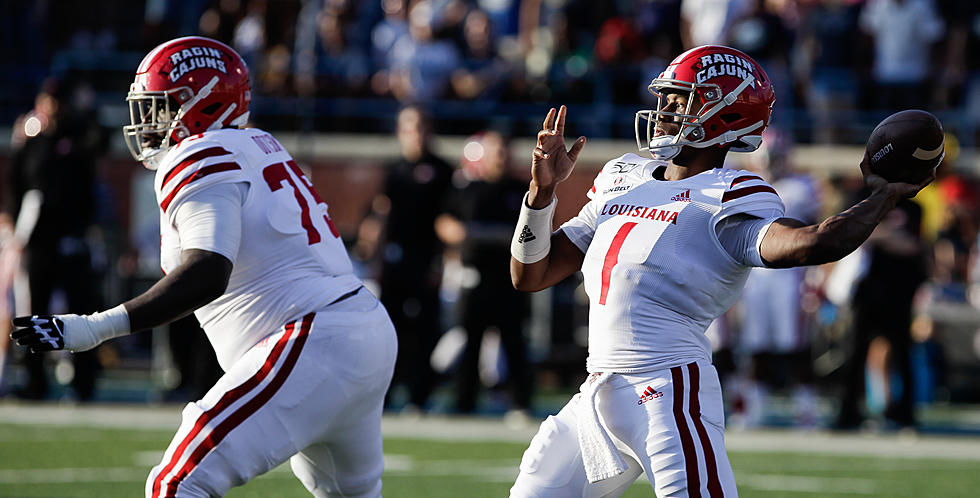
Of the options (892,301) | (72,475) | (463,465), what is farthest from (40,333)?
(892,301)

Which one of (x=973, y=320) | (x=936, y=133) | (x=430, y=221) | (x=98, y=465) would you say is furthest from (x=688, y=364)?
(x=973, y=320)

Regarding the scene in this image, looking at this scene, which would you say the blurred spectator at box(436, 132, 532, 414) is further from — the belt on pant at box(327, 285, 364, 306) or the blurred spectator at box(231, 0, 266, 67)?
the blurred spectator at box(231, 0, 266, 67)

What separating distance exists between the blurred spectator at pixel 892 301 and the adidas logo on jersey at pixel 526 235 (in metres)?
5.85

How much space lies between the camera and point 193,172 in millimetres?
4086

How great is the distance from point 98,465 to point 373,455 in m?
3.58

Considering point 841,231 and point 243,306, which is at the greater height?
point 841,231

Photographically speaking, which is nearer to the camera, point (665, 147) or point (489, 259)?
point (665, 147)

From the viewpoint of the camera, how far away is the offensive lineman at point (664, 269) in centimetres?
382

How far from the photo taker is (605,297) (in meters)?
4.04

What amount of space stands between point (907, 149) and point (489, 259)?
659cm

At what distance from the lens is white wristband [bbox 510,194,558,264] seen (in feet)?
13.5

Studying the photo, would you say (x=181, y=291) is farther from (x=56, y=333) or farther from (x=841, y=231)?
(x=841, y=231)

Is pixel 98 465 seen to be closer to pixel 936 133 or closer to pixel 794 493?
pixel 794 493

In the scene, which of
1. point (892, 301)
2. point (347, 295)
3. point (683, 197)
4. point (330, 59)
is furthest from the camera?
point (330, 59)
